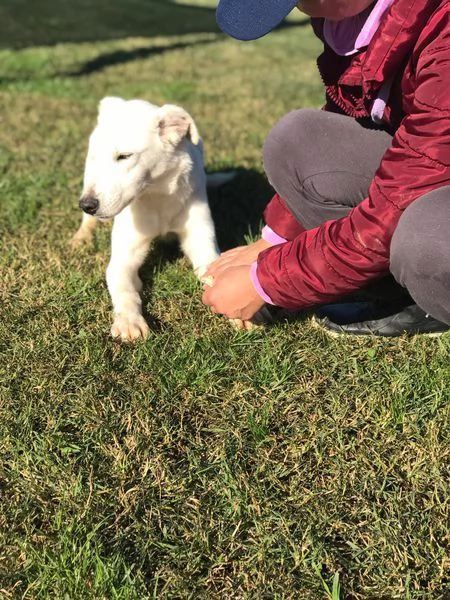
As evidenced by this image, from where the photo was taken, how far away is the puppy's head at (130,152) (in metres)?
2.80

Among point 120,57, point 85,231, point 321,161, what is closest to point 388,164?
point 321,161

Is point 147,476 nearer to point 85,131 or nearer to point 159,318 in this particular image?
point 159,318

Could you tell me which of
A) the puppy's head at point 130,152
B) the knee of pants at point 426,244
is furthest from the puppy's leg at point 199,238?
the knee of pants at point 426,244

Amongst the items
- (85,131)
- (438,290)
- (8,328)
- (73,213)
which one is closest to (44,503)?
(8,328)

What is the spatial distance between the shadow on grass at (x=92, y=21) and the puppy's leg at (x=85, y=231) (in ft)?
29.1

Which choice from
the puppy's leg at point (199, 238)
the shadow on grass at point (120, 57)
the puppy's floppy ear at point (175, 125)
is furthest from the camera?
the shadow on grass at point (120, 57)

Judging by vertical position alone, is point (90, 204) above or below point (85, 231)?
above

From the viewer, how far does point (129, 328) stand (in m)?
2.61

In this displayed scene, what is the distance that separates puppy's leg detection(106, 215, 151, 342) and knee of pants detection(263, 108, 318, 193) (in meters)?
0.78

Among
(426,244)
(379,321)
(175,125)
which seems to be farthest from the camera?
(175,125)

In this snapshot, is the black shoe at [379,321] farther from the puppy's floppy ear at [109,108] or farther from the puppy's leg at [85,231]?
the puppy's leg at [85,231]

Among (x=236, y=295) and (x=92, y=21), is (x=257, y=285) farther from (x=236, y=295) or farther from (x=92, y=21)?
(x=92, y=21)

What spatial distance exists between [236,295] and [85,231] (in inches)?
67.8

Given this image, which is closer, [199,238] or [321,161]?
[321,161]
